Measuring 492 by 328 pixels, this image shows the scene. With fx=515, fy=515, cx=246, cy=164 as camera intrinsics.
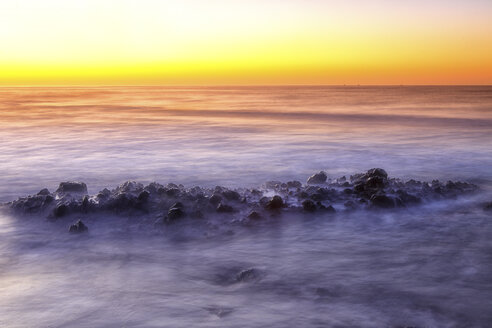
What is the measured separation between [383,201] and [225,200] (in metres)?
2.27

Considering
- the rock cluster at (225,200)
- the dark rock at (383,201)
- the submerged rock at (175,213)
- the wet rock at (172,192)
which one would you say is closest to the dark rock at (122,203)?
the rock cluster at (225,200)

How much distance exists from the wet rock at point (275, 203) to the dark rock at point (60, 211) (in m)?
2.81

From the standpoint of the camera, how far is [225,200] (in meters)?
7.33

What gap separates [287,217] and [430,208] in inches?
84.9

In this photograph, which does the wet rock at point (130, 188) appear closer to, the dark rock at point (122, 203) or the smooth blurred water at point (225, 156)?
the dark rock at point (122, 203)

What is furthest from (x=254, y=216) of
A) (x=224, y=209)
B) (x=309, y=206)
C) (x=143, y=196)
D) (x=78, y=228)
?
(x=78, y=228)

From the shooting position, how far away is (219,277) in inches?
197

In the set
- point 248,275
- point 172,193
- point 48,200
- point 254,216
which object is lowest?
point 248,275

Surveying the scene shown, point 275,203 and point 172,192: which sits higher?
point 172,192

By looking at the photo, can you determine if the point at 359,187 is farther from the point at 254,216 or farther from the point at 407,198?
the point at 254,216

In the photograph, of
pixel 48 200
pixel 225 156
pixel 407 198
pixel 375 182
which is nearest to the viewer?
pixel 48 200

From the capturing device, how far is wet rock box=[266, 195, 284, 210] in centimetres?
720

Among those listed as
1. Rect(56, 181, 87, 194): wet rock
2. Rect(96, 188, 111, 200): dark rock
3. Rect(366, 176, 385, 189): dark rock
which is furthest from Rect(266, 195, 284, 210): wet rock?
Rect(56, 181, 87, 194): wet rock

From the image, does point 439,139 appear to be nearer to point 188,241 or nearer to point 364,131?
point 364,131
